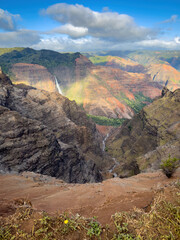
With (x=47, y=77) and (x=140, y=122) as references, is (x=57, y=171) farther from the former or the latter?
(x=47, y=77)

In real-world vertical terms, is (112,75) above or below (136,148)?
above

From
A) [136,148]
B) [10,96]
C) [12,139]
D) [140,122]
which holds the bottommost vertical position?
[136,148]

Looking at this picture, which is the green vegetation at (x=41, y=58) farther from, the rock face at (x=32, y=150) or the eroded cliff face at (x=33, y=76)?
the rock face at (x=32, y=150)

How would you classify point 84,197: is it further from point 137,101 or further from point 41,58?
point 41,58

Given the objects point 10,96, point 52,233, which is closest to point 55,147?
point 10,96

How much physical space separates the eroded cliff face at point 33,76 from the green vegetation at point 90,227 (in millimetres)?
156637

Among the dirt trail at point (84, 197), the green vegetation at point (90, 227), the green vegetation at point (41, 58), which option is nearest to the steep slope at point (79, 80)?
the green vegetation at point (41, 58)

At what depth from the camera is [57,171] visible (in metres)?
24.2

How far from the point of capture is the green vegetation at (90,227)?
2938 millimetres

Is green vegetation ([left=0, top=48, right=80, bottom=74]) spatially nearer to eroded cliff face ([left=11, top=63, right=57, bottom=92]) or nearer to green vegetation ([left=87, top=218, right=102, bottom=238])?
eroded cliff face ([left=11, top=63, right=57, bottom=92])

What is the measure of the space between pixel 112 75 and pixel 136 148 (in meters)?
152

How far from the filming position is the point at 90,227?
3277mm

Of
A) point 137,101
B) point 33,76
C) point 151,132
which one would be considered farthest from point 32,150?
point 137,101

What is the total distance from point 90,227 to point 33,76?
164029 millimetres
